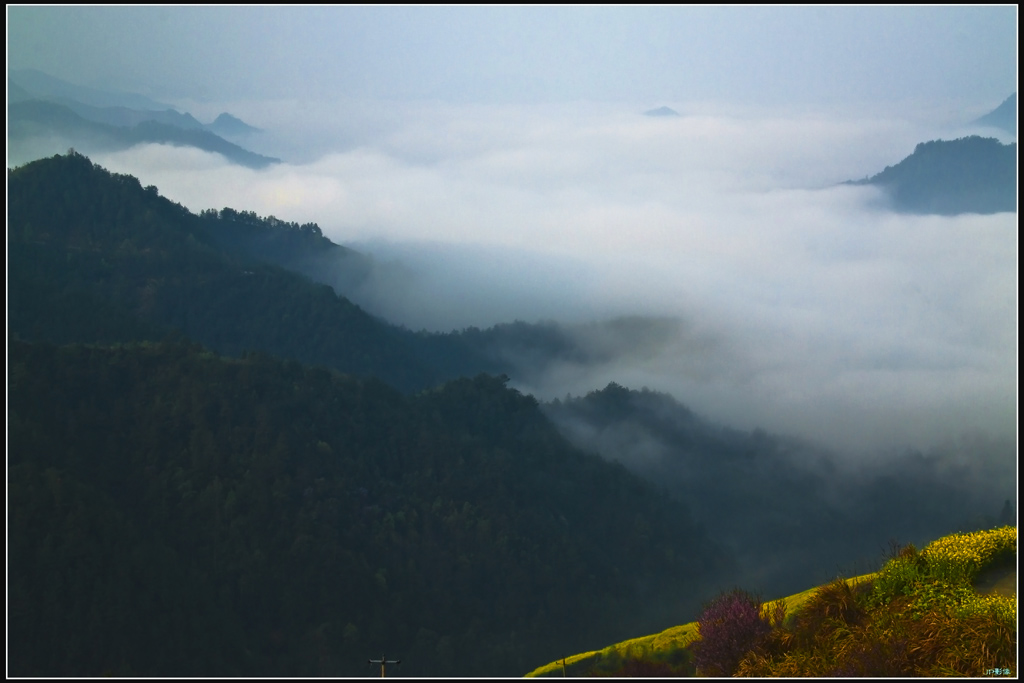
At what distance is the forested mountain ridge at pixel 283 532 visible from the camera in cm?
3428

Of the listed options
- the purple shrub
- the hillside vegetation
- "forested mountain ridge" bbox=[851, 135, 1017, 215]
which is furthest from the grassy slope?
"forested mountain ridge" bbox=[851, 135, 1017, 215]

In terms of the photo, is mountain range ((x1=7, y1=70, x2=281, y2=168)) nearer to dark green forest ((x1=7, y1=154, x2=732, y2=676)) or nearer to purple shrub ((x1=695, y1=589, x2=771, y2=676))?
dark green forest ((x1=7, y1=154, x2=732, y2=676))

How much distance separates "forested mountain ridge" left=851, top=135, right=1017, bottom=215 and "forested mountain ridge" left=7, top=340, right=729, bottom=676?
144 metres

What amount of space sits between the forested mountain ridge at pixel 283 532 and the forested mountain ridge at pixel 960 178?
144 m

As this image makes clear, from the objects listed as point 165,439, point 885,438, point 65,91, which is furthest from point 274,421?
point 65,91

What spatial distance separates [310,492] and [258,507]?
3868 millimetres

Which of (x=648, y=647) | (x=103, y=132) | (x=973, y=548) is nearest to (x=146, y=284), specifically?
(x=648, y=647)

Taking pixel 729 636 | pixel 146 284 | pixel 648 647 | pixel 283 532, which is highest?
pixel 146 284

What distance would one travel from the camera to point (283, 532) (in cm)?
4247

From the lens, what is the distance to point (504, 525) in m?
52.7

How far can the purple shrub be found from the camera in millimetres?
13555

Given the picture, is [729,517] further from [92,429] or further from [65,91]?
[65,91]

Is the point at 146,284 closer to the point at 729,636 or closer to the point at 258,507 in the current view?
the point at 258,507

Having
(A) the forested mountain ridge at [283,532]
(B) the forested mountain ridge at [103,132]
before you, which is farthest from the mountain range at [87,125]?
(A) the forested mountain ridge at [283,532]
